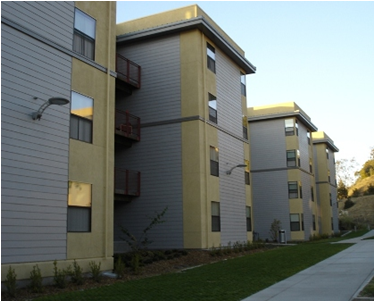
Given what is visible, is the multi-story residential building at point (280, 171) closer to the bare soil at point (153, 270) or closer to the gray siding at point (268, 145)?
the gray siding at point (268, 145)

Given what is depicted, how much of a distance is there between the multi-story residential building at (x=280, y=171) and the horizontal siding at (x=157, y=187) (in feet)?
58.9

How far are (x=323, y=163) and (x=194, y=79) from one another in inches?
1255

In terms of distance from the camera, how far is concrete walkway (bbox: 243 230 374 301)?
392 inches

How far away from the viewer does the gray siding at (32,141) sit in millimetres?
11781

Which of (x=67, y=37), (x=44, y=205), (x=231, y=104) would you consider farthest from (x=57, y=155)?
(x=231, y=104)

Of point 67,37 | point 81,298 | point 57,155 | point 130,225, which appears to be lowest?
point 81,298

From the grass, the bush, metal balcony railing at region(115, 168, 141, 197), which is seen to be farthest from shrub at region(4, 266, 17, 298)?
the bush

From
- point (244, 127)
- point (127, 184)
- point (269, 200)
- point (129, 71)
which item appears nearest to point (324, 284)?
point (127, 184)

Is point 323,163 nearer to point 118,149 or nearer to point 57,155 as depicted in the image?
point 118,149

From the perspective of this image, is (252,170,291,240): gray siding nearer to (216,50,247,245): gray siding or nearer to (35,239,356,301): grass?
(216,50,247,245): gray siding

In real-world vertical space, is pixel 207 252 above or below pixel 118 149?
below

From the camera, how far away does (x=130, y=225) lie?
22188mm

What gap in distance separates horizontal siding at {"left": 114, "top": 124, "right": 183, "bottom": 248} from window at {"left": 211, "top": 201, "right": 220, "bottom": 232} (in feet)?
5.71

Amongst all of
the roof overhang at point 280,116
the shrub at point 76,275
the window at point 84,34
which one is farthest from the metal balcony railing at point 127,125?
the roof overhang at point 280,116
